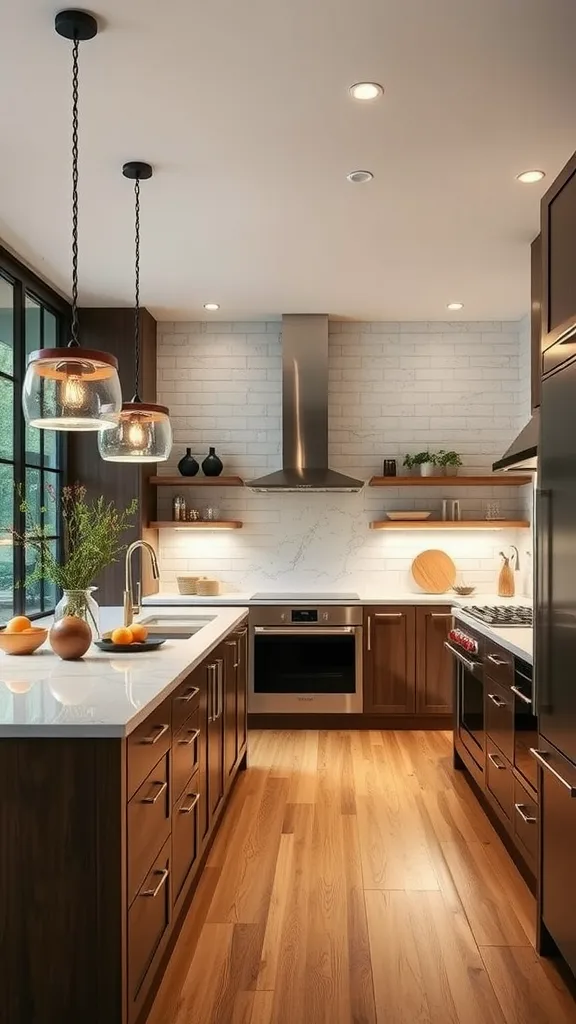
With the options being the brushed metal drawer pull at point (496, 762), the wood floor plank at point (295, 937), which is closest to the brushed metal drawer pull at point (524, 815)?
the brushed metal drawer pull at point (496, 762)

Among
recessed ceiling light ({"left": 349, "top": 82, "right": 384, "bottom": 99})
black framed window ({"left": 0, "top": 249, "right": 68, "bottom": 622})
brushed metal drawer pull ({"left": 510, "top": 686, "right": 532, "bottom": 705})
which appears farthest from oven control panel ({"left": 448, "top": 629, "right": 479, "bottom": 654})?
recessed ceiling light ({"left": 349, "top": 82, "right": 384, "bottom": 99})

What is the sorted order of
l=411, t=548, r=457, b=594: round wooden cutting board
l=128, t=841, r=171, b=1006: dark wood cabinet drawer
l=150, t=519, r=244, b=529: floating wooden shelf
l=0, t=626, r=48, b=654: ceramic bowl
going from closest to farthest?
l=128, t=841, r=171, b=1006: dark wood cabinet drawer < l=0, t=626, r=48, b=654: ceramic bowl < l=150, t=519, r=244, b=529: floating wooden shelf < l=411, t=548, r=457, b=594: round wooden cutting board

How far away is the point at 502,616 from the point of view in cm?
398

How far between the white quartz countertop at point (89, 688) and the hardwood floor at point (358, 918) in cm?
91

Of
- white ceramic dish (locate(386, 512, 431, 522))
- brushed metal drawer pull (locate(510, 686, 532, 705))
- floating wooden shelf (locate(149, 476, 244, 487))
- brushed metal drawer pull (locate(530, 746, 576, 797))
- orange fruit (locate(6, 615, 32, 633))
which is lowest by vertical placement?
brushed metal drawer pull (locate(530, 746, 576, 797))

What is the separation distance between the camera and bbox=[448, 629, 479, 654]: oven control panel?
3908 millimetres

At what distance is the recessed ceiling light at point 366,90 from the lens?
2.82m

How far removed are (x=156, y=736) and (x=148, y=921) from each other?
1.59 feet

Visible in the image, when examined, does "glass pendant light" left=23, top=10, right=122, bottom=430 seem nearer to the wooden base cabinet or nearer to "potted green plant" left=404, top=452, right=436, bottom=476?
the wooden base cabinet

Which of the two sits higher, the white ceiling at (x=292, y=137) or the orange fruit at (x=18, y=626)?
the white ceiling at (x=292, y=137)

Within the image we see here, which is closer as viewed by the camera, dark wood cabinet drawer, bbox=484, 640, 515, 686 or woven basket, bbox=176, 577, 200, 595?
dark wood cabinet drawer, bbox=484, 640, 515, 686

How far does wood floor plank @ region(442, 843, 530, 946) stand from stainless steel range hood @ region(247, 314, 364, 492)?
3034 mm

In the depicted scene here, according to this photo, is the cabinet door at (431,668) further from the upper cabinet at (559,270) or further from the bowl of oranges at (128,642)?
the upper cabinet at (559,270)

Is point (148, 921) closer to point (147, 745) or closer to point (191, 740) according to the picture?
point (147, 745)
